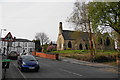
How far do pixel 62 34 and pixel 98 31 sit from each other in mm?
38695

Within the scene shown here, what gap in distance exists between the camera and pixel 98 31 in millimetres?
21719

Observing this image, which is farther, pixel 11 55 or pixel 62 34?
pixel 62 34

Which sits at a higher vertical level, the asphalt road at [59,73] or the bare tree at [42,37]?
the bare tree at [42,37]

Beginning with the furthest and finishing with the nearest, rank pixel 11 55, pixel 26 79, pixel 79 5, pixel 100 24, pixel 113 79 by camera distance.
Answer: pixel 79 5
pixel 11 55
pixel 100 24
pixel 113 79
pixel 26 79

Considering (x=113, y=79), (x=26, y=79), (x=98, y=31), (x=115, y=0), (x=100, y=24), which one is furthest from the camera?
(x=98, y=31)

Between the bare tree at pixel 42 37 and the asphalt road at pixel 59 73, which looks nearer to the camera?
the asphalt road at pixel 59 73

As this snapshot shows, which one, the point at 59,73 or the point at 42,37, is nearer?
the point at 59,73

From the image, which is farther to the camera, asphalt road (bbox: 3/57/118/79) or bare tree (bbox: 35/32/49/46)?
bare tree (bbox: 35/32/49/46)

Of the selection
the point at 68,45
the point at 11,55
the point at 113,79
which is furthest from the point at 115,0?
the point at 68,45

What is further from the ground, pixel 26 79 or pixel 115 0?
pixel 115 0

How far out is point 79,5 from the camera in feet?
95.2

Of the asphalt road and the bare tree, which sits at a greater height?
the bare tree

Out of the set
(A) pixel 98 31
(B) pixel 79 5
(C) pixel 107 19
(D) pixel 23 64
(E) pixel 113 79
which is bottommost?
(E) pixel 113 79

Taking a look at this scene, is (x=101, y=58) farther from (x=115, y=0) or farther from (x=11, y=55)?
(x=11, y=55)
